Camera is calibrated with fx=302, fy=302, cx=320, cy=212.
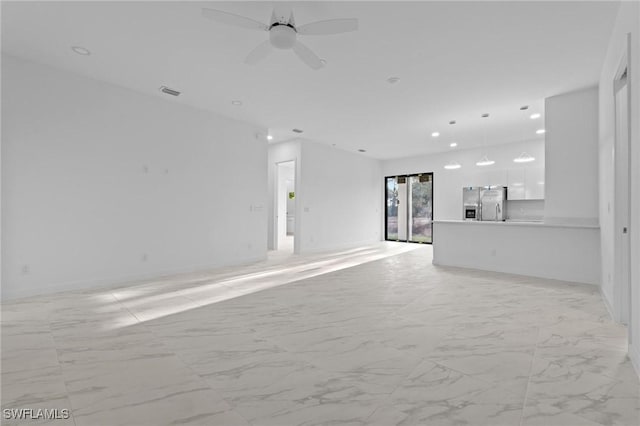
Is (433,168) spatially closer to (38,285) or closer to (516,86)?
(516,86)

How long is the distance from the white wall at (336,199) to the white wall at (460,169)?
1466mm

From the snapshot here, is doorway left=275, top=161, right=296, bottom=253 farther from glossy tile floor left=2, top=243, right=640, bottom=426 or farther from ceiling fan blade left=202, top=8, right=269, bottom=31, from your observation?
ceiling fan blade left=202, top=8, right=269, bottom=31

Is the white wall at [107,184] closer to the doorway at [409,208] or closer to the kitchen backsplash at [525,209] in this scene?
the doorway at [409,208]

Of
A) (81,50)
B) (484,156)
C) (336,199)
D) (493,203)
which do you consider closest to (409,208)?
(493,203)

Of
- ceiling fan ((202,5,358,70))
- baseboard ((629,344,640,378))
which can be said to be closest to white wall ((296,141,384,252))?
ceiling fan ((202,5,358,70))

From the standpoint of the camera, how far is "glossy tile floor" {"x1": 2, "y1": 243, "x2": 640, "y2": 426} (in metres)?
1.70

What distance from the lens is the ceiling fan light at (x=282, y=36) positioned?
283 cm

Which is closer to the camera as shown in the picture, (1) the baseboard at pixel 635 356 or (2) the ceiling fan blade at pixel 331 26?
(1) the baseboard at pixel 635 356

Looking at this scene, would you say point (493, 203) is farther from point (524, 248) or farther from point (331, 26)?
point (331, 26)

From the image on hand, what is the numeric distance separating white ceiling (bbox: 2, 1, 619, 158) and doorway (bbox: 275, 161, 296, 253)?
11.5 feet

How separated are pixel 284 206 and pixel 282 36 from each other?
27.6 feet

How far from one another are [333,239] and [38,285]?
6.54 m

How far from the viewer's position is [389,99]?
5203 millimetres

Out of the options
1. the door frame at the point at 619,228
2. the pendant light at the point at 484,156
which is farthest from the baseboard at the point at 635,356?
the pendant light at the point at 484,156
